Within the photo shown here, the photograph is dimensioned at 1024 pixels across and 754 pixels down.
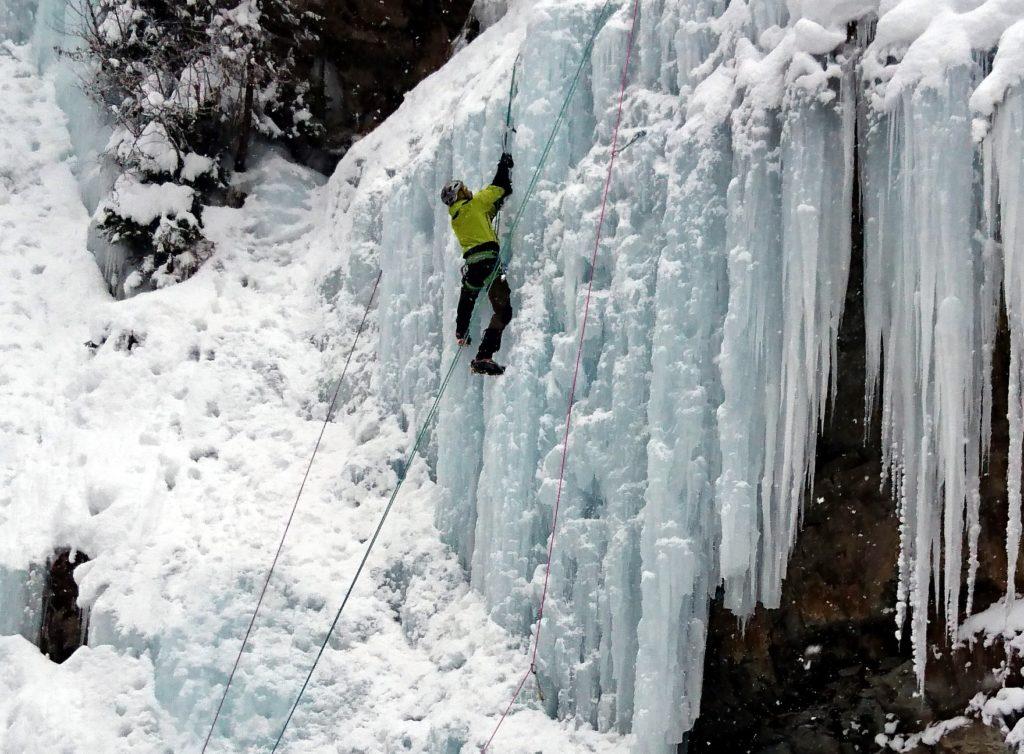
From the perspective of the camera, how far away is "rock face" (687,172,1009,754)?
5.91 metres

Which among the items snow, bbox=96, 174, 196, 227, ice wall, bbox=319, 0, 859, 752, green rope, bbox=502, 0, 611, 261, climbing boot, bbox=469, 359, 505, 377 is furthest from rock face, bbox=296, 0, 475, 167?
climbing boot, bbox=469, 359, 505, 377

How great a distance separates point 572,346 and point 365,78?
5.18m

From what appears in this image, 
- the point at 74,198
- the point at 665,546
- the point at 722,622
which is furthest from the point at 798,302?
the point at 74,198

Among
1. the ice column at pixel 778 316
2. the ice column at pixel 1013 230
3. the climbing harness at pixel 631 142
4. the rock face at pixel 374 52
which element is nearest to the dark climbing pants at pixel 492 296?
the climbing harness at pixel 631 142

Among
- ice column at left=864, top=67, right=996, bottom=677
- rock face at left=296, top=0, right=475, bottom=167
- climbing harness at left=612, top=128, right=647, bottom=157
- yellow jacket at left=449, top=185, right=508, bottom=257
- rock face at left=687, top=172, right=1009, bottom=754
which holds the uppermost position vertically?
rock face at left=296, top=0, right=475, bottom=167

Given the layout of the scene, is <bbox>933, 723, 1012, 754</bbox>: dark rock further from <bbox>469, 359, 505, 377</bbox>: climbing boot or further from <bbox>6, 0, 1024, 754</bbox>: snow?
<bbox>469, 359, 505, 377</bbox>: climbing boot

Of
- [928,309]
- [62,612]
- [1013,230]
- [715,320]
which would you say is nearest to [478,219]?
[715,320]

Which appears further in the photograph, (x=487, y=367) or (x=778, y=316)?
(x=487, y=367)

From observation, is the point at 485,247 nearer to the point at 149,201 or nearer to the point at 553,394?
the point at 553,394

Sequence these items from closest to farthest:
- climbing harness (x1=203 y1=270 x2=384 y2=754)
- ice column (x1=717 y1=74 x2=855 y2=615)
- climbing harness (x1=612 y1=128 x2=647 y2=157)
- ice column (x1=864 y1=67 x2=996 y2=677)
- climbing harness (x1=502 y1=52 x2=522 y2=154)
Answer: ice column (x1=864 y1=67 x2=996 y2=677), ice column (x1=717 y1=74 x2=855 y2=615), climbing harness (x1=612 y1=128 x2=647 y2=157), climbing harness (x1=203 y1=270 x2=384 y2=754), climbing harness (x1=502 y1=52 x2=522 y2=154)

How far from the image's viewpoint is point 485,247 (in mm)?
6824

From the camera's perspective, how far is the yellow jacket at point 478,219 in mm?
6809

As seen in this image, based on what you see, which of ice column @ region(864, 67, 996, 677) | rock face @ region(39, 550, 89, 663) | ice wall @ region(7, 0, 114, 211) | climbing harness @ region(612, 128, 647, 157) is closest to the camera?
ice column @ region(864, 67, 996, 677)

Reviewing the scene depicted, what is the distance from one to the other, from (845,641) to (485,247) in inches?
125
